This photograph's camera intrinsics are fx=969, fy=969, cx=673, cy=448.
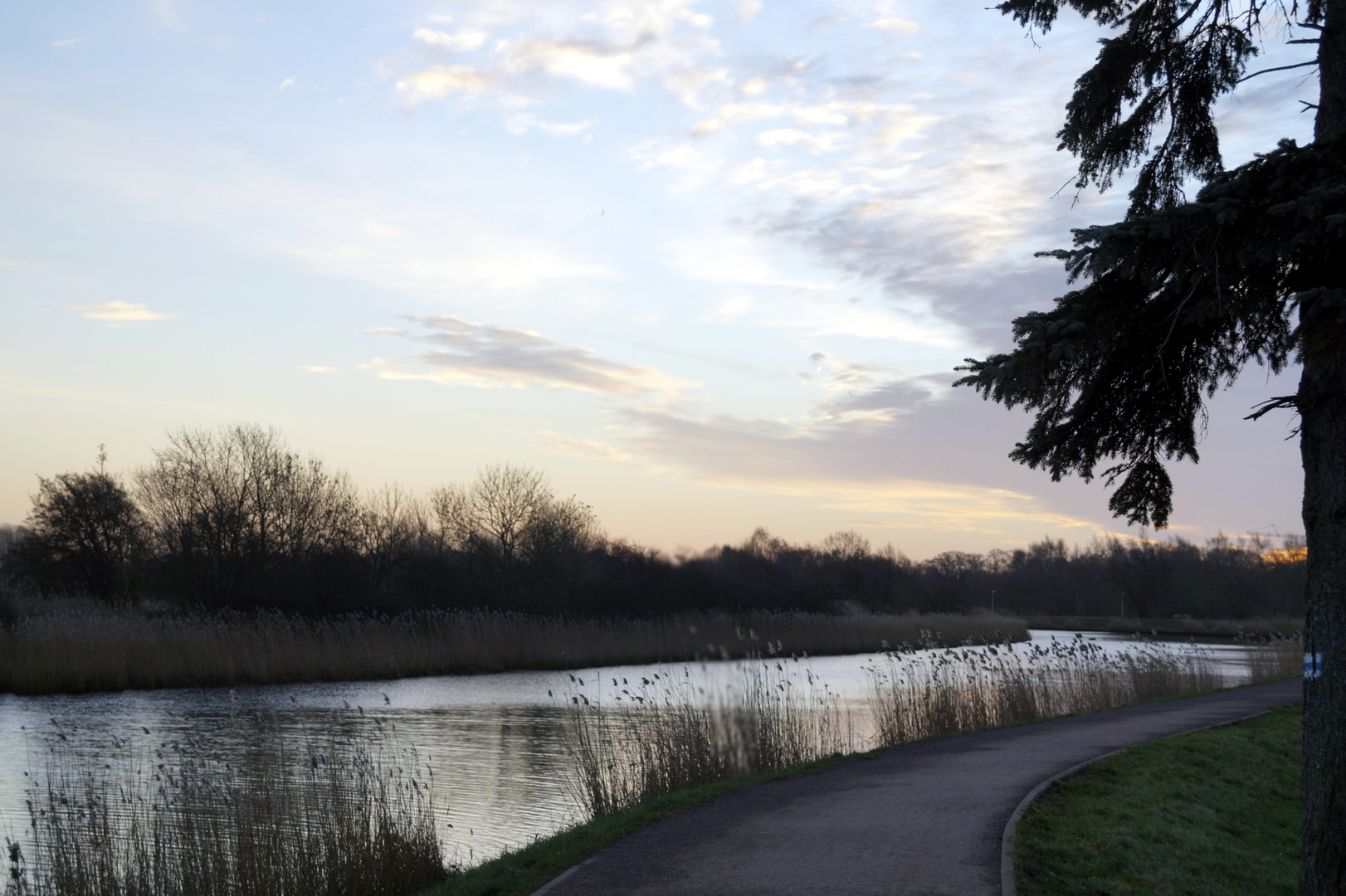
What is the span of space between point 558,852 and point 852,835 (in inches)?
108

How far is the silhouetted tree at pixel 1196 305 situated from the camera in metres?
6.48

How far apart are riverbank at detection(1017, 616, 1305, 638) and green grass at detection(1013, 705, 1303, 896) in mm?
47926

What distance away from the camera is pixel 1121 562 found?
87938mm

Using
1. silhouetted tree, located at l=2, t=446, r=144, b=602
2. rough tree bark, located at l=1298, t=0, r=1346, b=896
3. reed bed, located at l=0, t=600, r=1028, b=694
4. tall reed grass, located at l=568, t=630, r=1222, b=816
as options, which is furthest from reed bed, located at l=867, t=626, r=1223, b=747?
silhouetted tree, located at l=2, t=446, r=144, b=602

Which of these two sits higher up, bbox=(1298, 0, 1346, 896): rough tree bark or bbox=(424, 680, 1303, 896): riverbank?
bbox=(1298, 0, 1346, 896): rough tree bark

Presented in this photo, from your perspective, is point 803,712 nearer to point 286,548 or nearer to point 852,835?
point 852,835

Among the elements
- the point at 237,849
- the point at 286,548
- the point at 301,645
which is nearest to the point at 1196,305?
the point at 237,849

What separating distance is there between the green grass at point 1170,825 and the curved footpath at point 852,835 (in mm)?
404

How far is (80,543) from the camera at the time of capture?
43531mm

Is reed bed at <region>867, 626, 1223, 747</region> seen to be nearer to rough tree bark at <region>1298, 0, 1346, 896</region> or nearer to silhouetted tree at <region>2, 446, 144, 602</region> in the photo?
rough tree bark at <region>1298, 0, 1346, 896</region>

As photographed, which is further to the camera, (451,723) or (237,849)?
(451,723)

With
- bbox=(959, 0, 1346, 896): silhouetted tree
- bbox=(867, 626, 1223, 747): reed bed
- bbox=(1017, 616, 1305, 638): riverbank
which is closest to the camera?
bbox=(959, 0, 1346, 896): silhouetted tree

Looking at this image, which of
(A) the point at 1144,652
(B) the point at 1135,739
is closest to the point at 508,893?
(B) the point at 1135,739

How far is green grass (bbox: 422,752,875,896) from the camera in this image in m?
8.21
